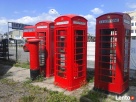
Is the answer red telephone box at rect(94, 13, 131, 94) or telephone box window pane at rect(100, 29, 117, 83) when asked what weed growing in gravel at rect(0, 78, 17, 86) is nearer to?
red telephone box at rect(94, 13, 131, 94)

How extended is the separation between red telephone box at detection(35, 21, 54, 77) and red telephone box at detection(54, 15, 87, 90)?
1.23 meters

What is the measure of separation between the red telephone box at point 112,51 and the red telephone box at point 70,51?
79 cm

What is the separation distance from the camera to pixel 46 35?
28.1ft

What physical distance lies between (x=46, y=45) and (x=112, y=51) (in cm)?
326

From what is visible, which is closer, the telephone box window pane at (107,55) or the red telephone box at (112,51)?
the red telephone box at (112,51)

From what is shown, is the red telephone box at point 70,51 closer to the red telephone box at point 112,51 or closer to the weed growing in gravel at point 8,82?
the red telephone box at point 112,51

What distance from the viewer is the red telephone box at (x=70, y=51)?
22.2ft

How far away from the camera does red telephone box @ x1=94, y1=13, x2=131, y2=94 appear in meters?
6.00

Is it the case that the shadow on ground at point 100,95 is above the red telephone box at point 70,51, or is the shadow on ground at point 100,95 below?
below

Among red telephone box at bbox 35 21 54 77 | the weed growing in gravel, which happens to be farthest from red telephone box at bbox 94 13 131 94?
the weed growing in gravel

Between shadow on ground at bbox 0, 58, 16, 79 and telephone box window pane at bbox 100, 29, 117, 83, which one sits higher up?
telephone box window pane at bbox 100, 29, 117, 83

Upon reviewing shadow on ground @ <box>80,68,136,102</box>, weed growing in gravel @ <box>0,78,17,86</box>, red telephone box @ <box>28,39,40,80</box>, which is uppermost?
red telephone box @ <box>28,39,40,80</box>

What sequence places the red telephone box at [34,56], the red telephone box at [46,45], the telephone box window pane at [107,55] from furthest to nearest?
the red telephone box at [46,45] < the red telephone box at [34,56] < the telephone box window pane at [107,55]

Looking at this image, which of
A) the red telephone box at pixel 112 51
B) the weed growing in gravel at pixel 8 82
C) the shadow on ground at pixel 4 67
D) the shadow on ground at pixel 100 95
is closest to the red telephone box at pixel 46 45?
the weed growing in gravel at pixel 8 82
